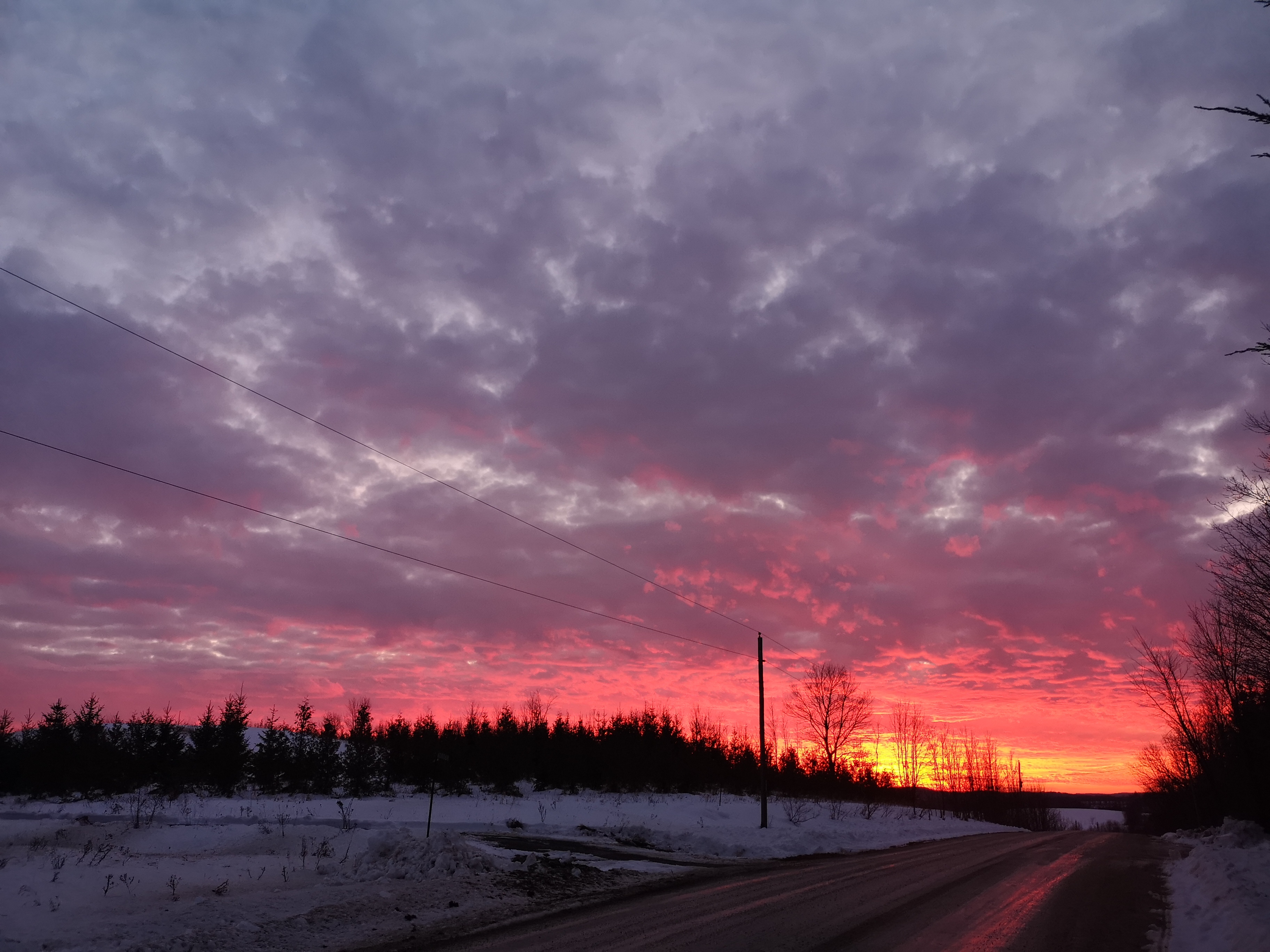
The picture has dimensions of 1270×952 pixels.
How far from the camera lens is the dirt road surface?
9.77 m

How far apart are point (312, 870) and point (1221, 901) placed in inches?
649

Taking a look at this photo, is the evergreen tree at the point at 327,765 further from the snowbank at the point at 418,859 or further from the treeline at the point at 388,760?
the snowbank at the point at 418,859

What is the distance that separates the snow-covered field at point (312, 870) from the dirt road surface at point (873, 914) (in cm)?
151

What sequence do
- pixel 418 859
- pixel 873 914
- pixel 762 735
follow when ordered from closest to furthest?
pixel 873 914, pixel 418 859, pixel 762 735

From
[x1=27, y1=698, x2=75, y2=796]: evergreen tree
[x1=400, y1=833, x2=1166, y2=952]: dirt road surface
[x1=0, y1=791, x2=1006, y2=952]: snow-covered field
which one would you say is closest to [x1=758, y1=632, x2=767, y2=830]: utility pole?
[x1=0, y1=791, x2=1006, y2=952]: snow-covered field

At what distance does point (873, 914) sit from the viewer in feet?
39.2

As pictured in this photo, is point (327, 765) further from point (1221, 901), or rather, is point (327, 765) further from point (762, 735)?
point (1221, 901)

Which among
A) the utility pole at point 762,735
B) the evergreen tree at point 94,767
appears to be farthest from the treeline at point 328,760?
the utility pole at point 762,735

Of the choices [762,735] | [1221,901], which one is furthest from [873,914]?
[762,735]

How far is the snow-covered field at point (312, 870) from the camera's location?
9.91m

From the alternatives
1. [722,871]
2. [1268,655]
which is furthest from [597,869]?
[1268,655]

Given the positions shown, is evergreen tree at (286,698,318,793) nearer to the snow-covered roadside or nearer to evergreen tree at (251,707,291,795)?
evergreen tree at (251,707,291,795)

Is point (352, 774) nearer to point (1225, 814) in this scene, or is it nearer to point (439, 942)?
point (439, 942)

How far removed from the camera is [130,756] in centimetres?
5112
